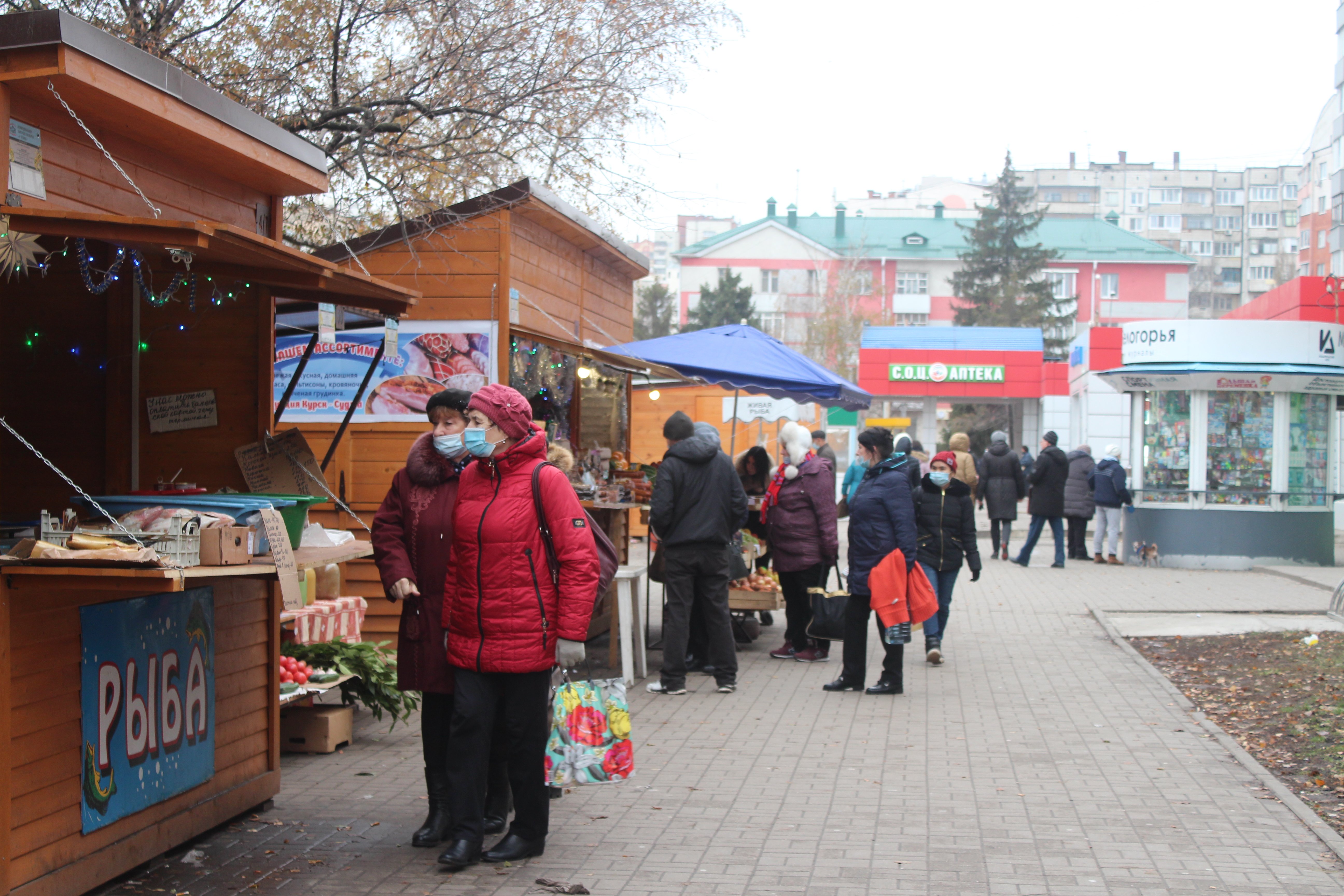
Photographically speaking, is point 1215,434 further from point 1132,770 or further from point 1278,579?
point 1132,770

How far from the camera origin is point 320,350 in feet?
30.4

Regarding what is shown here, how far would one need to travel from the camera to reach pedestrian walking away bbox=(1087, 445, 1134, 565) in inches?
674

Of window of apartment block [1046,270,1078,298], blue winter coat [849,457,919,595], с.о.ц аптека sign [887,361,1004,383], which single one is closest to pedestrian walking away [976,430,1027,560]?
blue winter coat [849,457,919,595]

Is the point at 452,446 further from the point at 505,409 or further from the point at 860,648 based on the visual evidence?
the point at 860,648

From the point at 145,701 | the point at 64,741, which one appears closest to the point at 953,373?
the point at 145,701

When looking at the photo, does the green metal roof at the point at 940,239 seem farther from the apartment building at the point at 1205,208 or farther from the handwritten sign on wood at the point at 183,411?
the handwritten sign on wood at the point at 183,411

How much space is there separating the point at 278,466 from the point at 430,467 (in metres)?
1.14

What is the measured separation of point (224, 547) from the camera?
4.07 metres

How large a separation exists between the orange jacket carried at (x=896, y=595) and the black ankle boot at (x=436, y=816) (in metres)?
3.96

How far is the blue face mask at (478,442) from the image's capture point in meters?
4.75

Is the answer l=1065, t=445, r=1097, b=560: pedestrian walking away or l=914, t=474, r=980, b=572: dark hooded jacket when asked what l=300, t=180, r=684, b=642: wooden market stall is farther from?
l=1065, t=445, r=1097, b=560: pedestrian walking away

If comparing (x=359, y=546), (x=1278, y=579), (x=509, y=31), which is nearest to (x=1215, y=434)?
(x=1278, y=579)

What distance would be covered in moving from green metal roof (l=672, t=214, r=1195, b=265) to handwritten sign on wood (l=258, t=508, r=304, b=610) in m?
69.6

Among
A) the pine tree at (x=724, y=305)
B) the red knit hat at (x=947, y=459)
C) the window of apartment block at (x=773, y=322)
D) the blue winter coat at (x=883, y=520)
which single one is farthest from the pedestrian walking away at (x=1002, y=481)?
the pine tree at (x=724, y=305)
